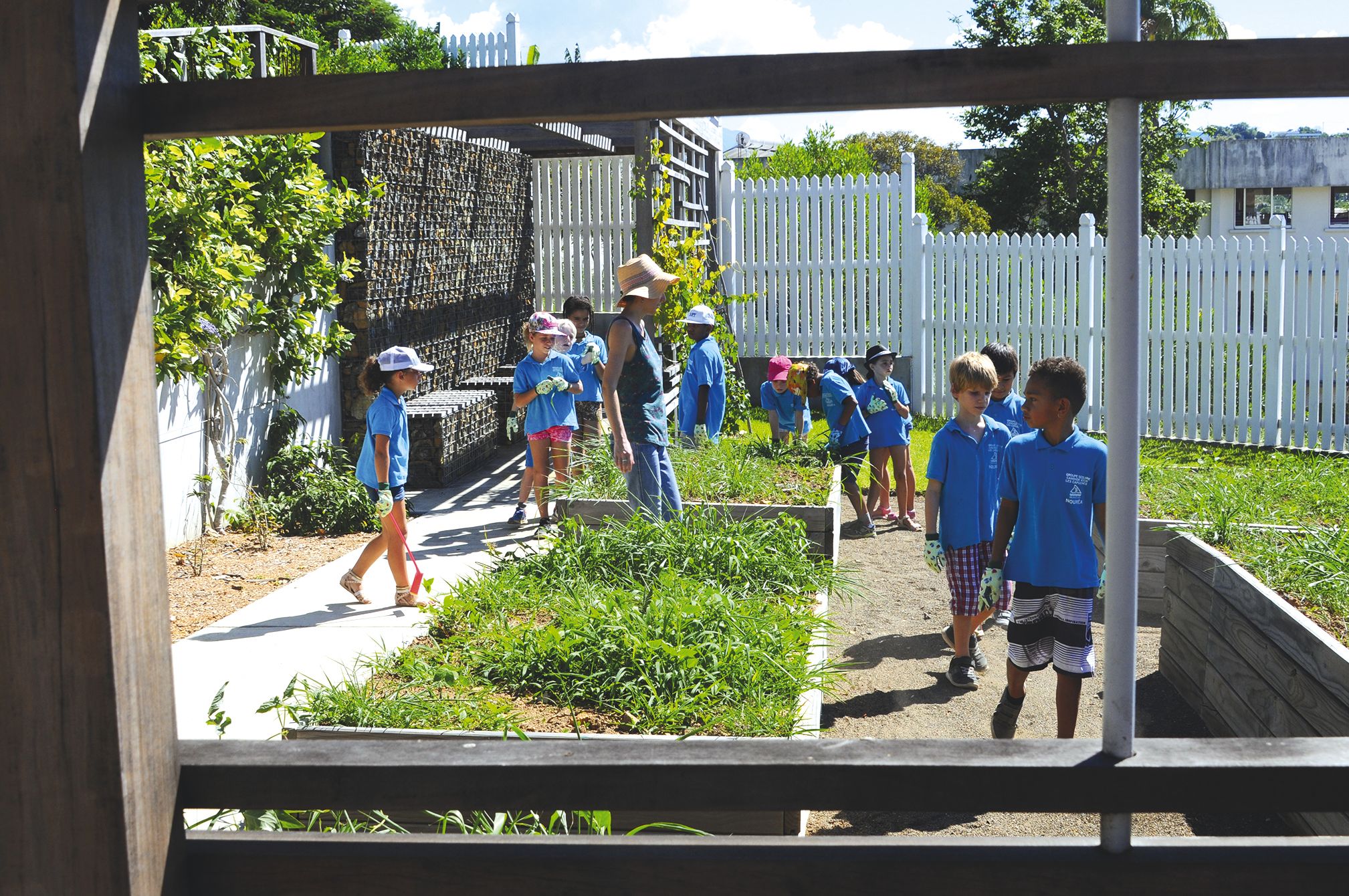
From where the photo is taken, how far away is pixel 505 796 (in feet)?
6.11

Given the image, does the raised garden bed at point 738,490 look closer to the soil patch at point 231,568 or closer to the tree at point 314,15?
the soil patch at point 231,568

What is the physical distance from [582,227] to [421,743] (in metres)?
13.5

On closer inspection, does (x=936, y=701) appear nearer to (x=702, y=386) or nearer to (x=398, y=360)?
(x=398, y=360)

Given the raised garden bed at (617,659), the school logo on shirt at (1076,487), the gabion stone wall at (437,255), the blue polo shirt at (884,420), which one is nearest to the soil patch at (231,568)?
the raised garden bed at (617,659)

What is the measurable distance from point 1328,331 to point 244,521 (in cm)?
1018

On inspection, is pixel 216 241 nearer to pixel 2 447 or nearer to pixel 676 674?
pixel 676 674

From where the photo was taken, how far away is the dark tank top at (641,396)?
6.48m

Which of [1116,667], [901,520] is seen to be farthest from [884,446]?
[1116,667]

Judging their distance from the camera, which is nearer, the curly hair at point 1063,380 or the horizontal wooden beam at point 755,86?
the horizontal wooden beam at point 755,86

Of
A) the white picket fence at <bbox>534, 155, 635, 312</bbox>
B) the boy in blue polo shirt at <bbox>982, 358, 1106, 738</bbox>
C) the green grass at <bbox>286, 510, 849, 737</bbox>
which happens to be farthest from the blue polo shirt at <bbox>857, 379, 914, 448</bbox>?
the white picket fence at <bbox>534, 155, 635, 312</bbox>

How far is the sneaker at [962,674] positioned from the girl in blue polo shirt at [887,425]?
3126 millimetres

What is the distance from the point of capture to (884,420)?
870 cm

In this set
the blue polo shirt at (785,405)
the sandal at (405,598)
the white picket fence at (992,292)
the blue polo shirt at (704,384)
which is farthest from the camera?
the white picket fence at (992,292)

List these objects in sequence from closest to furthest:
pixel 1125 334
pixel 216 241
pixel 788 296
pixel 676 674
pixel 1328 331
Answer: pixel 1125 334
pixel 676 674
pixel 216 241
pixel 1328 331
pixel 788 296
